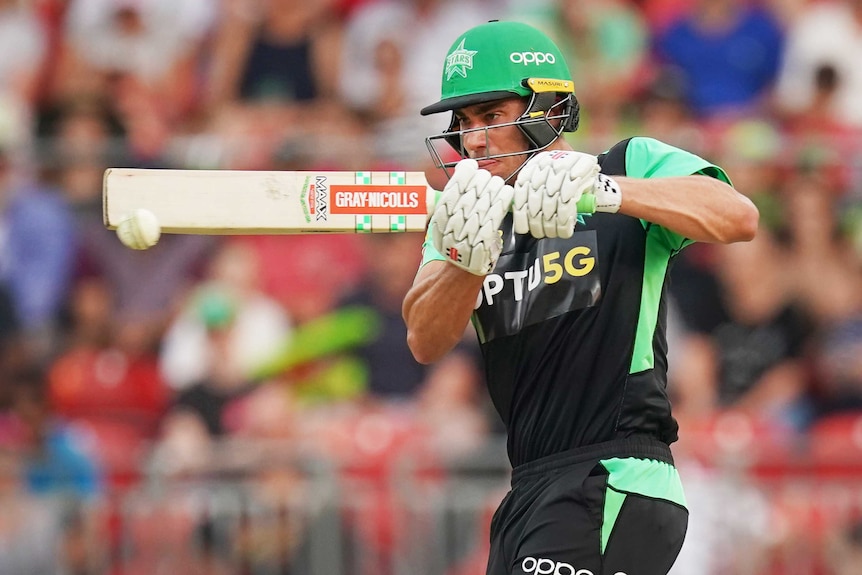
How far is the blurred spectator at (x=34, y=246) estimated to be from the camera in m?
9.95

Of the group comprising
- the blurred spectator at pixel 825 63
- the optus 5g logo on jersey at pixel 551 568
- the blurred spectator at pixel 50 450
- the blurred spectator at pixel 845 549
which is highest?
the blurred spectator at pixel 825 63

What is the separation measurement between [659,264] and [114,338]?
5.89 m

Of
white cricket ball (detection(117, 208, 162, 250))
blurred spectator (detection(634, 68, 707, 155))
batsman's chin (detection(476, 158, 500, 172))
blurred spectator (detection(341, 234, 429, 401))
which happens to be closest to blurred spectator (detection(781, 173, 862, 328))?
blurred spectator (detection(634, 68, 707, 155))

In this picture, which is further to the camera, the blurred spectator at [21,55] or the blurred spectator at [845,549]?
the blurred spectator at [21,55]

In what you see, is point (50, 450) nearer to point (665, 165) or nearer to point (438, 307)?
point (438, 307)

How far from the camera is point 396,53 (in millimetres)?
11422

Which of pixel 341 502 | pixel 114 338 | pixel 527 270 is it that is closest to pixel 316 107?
pixel 114 338

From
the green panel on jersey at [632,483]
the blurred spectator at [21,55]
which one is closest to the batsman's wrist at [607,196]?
the green panel on jersey at [632,483]

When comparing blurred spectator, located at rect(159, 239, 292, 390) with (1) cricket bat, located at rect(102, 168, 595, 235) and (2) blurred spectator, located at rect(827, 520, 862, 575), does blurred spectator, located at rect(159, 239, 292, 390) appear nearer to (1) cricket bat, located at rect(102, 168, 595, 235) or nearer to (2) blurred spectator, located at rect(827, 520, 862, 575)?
(2) blurred spectator, located at rect(827, 520, 862, 575)

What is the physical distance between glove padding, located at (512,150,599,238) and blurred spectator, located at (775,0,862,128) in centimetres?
729

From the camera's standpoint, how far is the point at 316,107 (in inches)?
440

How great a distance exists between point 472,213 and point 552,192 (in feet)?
0.79

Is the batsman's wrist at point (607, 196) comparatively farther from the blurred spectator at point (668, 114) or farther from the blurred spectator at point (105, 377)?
the blurred spectator at point (105, 377)

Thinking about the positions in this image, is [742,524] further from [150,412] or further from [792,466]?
[150,412]
